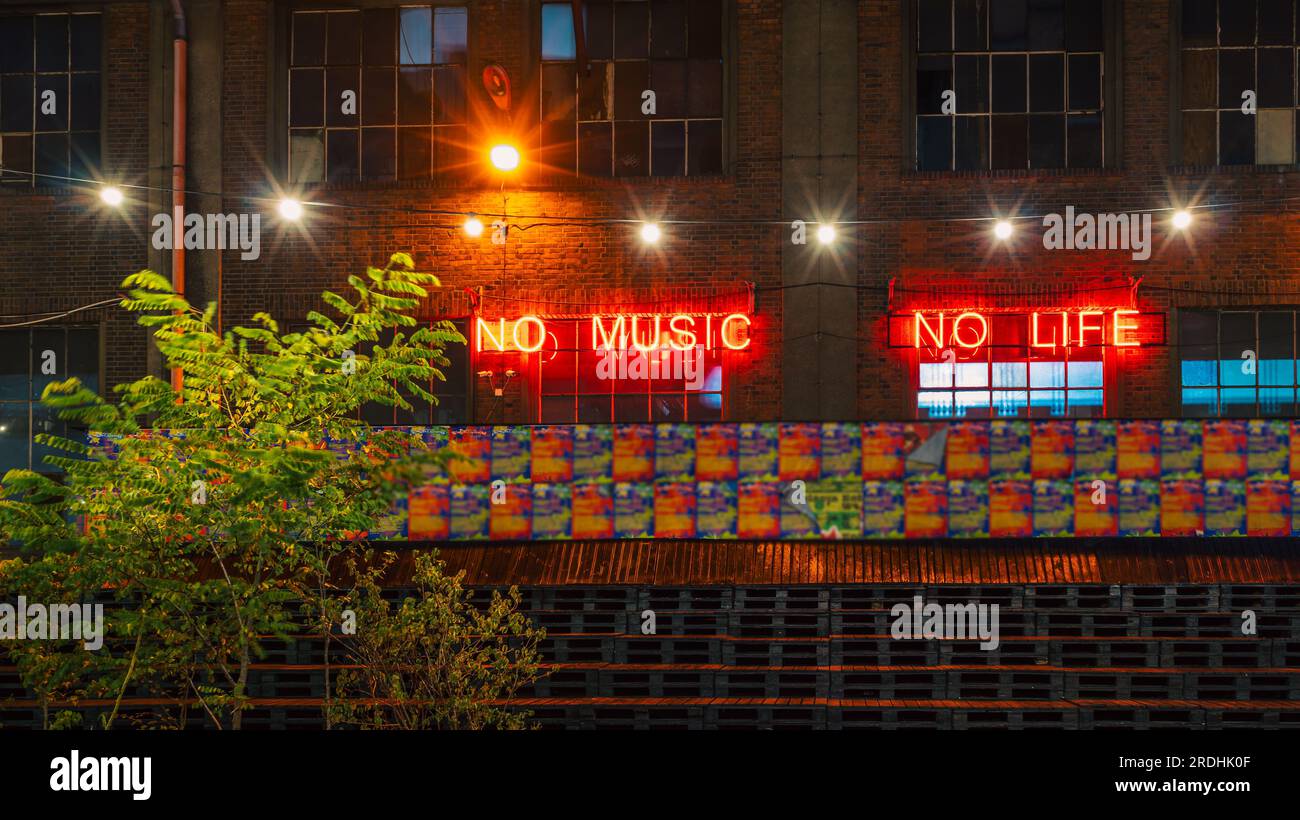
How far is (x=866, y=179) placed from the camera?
14.9m

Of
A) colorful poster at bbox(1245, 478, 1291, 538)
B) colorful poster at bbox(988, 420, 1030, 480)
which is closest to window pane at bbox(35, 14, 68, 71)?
colorful poster at bbox(988, 420, 1030, 480)

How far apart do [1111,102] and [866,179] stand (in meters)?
3.64

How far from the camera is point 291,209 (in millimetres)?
15250

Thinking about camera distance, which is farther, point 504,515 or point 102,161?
point 102,161

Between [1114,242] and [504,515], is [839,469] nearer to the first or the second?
[504,515]

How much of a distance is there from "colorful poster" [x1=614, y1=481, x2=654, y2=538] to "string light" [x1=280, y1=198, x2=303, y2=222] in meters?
6.37

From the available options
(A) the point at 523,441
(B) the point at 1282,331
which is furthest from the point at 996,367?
(A) the point at 523,441

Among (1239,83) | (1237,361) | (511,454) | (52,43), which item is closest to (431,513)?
(511,454)

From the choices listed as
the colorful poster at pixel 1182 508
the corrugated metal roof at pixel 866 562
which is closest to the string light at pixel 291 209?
the corrugated metal roof at pixel 866 562

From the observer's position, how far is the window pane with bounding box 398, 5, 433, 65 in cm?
1549

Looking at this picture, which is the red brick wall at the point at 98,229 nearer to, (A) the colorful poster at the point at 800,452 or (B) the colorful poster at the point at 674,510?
(B) the colorful poster at the point at 674,510

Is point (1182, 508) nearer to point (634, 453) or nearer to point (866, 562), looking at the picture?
point (866, 562)

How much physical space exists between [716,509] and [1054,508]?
4.20 metres
